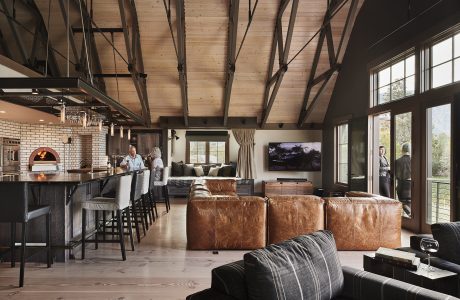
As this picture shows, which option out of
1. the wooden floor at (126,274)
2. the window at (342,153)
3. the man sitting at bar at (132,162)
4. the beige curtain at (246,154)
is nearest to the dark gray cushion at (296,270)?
the wooden floor at (126,274)

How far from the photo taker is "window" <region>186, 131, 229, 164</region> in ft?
37.4

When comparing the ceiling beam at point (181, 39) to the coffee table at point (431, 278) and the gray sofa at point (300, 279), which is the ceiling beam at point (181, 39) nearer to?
the gray sofa at point (300, 279)

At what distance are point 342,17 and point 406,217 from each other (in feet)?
15.0

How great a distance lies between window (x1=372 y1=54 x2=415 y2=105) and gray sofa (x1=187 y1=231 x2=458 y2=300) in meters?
4.89

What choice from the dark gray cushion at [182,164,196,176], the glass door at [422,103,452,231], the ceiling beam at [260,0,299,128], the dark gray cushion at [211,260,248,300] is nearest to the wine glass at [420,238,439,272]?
the dark gray cushion at [211,260,248,300]

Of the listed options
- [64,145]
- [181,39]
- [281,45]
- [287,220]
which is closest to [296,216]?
[287,220]

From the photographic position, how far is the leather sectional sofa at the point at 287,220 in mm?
4332

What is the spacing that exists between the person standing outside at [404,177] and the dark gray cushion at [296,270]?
471cm

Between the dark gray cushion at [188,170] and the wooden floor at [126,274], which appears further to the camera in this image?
the dark gray cushion at [188,170]

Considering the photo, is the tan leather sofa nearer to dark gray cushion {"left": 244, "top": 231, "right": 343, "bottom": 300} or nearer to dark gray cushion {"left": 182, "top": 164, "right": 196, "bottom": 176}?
dark gray cushion {"left": 244, "top": 231, "right": 343, "bottom": 300}

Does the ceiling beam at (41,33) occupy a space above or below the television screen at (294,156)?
above

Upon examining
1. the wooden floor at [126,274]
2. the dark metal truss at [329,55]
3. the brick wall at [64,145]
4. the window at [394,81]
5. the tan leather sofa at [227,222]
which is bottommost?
the wooden floor at [126,274]

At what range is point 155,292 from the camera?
9.98 ft

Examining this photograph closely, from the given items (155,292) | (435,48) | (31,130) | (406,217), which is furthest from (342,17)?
(31,130)
